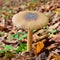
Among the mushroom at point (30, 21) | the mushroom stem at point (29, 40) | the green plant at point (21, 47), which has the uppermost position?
the mushroom at point (30, 21)

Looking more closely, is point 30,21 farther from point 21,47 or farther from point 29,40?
point 21,47

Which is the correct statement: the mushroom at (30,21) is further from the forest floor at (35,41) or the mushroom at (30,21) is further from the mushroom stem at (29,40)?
the forest floor at (35,41)

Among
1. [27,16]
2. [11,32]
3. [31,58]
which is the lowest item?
[31,58]

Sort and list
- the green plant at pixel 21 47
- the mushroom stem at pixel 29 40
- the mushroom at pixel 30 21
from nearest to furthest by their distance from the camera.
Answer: the mushroom at pixel 30 21
the mushroom stem at pixel 29 40
the green plant at pixel 21 47

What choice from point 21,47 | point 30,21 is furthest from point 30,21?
point 21,47

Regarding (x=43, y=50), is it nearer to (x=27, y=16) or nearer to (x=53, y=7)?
(x=27, y=16)

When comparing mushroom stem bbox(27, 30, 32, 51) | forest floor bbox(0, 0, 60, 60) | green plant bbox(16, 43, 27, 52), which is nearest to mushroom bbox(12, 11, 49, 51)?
mushroom stem bbox(27, 30, 32, 51)

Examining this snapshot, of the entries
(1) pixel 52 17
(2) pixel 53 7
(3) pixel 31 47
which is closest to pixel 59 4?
(2) pixel 53 7

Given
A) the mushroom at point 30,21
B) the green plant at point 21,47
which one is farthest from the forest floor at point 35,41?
the mushroom at point 30,21
